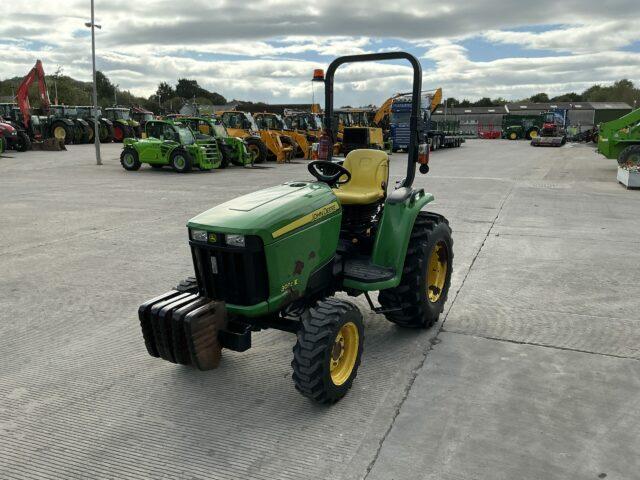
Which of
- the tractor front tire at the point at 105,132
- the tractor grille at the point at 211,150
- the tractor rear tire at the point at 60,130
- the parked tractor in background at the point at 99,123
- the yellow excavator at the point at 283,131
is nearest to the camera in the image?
the tractor grille at the point at 211,150

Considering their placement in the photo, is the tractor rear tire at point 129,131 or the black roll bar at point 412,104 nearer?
the black roll bar at point 412,104

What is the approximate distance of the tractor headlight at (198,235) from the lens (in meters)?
3.16

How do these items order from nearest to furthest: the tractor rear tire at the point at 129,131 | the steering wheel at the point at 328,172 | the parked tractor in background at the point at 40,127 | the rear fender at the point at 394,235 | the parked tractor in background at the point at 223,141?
the rear fender at the point at 394,235, the steering wheel at the point at 328,172, the parked tractor in background at the point at 223,141, the parked tractor in background at the point at 40,127, the tractor rear tire at the point at 129,131

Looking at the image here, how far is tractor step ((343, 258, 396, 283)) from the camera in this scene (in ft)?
12.4

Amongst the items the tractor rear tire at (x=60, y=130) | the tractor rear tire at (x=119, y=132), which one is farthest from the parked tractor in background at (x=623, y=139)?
the tractor rear tire at (x=60, y=130)

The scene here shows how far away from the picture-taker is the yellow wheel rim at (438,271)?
14.9 feet

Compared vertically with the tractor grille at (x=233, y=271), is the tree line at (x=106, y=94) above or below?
above

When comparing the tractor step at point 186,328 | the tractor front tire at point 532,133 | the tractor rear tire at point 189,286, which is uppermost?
the tractor front tire at point 532,133

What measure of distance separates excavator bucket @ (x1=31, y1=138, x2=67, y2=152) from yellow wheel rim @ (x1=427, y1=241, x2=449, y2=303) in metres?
23.6

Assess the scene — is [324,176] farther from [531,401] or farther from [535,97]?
[535,97]

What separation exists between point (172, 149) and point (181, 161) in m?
0.48

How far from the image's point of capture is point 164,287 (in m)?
5.38

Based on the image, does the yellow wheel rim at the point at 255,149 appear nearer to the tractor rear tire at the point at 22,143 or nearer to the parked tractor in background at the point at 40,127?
the parked tractor in background at the point at 40,127

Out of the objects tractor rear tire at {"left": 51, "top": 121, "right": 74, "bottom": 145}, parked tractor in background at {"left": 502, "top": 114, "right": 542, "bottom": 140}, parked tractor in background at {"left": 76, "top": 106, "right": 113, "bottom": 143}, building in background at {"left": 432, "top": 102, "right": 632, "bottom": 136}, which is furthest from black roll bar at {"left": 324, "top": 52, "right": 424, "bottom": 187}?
building in background at {"left": 432, "top": 102, "right": 632, "bottom": 136}
